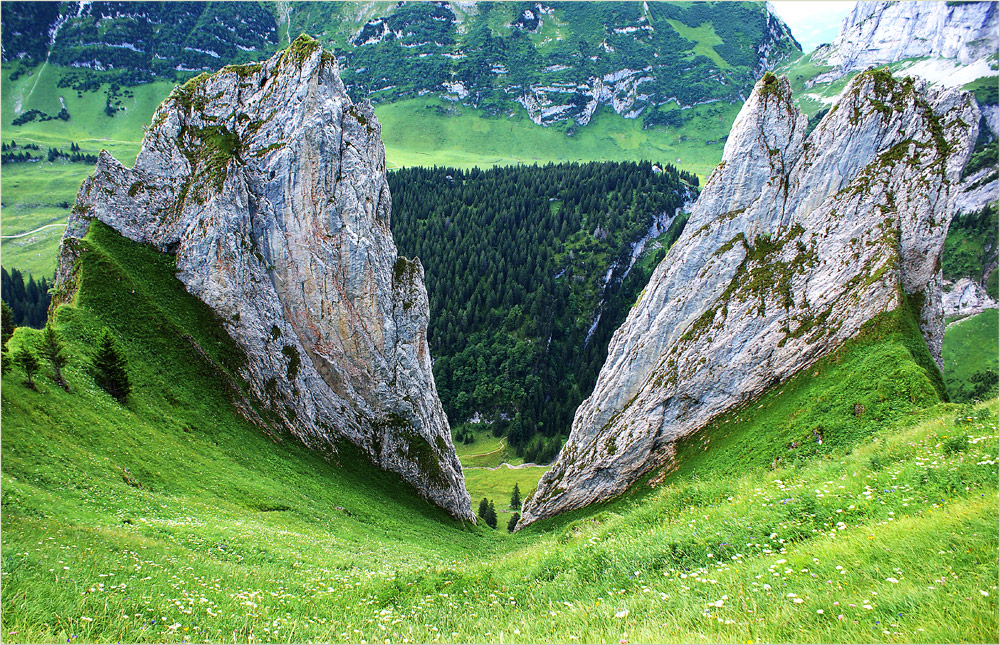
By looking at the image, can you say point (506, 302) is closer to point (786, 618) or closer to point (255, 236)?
point (255, 236)

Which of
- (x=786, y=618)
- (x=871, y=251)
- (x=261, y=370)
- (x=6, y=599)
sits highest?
(x=871, y=251)

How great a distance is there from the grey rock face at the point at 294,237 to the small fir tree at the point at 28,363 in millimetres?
18782

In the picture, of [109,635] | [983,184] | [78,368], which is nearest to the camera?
[109,635]

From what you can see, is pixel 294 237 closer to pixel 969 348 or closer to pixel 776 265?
pixel 776 265

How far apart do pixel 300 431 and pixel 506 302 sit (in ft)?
458

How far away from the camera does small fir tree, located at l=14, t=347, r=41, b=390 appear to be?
27141 millimetres

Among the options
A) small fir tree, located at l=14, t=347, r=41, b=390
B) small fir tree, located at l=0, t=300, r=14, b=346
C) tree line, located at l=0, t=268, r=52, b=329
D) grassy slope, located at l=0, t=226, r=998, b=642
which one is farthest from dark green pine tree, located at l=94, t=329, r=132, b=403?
tree line, located at l=0, t=268, r=52, b=329

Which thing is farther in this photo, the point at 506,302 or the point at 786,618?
the point at 506,302

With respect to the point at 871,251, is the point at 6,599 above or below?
below

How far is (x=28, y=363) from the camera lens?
27531mm

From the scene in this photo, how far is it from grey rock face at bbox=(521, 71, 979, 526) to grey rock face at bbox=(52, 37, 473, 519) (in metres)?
25.2

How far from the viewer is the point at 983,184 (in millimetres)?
178750

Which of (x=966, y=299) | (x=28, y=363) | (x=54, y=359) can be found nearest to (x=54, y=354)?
(x=54, y=359)

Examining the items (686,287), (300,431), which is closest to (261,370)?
(300,431)
